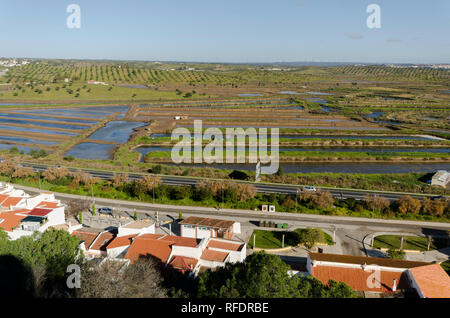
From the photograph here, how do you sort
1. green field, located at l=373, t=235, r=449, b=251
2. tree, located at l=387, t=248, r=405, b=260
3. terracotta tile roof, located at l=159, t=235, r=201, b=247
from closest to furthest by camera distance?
1. terracotta tile roof, located at l=159, t=235, r=201, b=247
2. tree, located at l=387, t=248, r=405, b=260
3. green field, located at l=373, t=235, r=449, b=251

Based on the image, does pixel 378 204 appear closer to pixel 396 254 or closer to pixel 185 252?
Answer: pixel 396 254

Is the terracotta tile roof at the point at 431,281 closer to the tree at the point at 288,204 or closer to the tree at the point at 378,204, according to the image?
the tree at the point at 378,204

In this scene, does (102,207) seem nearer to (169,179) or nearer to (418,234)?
(169,179)

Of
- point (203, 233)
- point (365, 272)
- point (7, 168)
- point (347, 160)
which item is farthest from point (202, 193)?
point (347, 160)

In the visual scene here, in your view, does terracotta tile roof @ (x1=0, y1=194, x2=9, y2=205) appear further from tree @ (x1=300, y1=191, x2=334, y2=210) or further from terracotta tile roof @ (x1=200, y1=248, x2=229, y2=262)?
tree @ (x1=300, y1=191, x2=334, y2=210)

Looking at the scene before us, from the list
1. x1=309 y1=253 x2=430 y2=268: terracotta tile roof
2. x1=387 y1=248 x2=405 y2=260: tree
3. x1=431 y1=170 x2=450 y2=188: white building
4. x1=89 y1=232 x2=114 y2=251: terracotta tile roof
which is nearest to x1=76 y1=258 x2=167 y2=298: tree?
x1=89 y1=232 x2=114 y2=251: terracotta tile roof
